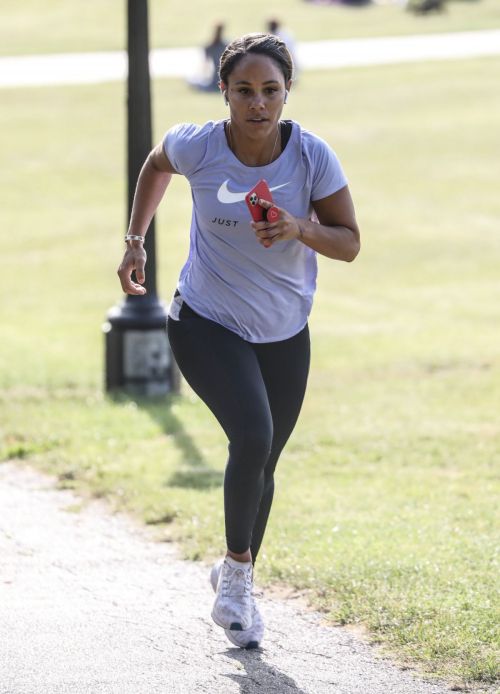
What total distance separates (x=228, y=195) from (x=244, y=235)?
0.14 metres

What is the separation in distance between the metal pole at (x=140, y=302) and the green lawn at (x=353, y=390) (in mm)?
322

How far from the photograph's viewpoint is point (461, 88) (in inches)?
1209

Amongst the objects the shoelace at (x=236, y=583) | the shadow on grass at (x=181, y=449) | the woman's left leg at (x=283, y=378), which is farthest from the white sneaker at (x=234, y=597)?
the shadow on grass at (x=181, y=449)

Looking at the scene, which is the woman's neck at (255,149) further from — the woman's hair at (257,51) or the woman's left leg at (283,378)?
the woman's left leg at (283,378)

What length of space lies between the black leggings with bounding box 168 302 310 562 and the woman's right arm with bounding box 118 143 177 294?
263mm

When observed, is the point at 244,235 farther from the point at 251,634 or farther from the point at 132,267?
the point at 251,634

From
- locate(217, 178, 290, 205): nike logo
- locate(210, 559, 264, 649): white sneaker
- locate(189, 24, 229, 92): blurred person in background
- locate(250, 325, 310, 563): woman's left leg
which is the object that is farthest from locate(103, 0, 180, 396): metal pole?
locate(189, 24, 229, 92): blurred person in background

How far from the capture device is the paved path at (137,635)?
4.47 m

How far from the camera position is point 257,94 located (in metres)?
4.63

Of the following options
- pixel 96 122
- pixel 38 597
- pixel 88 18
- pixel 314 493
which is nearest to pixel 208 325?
pixel 38 597

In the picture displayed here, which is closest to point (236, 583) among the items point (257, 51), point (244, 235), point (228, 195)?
point (244, 235)

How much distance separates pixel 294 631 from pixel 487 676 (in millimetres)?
833

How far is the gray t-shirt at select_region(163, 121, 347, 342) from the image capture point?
15.3 feet

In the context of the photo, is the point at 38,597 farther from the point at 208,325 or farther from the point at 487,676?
the point at 487,676
